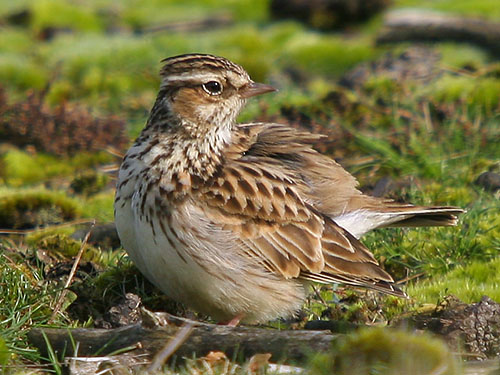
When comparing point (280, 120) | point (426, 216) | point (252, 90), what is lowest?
point (280, 120)

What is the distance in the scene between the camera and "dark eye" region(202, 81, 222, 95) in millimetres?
7277

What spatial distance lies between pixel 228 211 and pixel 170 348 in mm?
1734

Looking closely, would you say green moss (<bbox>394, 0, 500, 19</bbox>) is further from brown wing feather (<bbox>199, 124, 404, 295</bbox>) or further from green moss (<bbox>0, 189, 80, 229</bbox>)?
brown wing feather (<bbox>199, 124, 404, 295</bbox>)

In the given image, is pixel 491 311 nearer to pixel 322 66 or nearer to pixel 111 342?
pixel 111 342

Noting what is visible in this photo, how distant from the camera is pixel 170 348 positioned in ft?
17.7

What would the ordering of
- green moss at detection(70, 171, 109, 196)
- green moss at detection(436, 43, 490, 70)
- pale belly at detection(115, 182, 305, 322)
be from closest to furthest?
pale belly at detection(115, 182, 305, 322)
green moss at detection(70, 171, 109, 196)
green moss at detection(436, 43, 490, 70)

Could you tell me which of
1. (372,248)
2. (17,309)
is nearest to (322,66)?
(372,248)

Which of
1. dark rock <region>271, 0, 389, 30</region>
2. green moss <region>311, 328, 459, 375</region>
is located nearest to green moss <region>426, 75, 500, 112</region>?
green moss <region>311, 328, 459, 375</region>

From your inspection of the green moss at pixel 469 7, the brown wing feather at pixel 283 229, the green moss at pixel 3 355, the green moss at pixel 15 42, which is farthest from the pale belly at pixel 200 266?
the green moss at pixel 15 42

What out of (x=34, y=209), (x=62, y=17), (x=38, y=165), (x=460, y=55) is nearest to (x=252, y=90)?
(x=34, y=209)

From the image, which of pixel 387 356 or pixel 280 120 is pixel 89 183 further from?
pixel 387 356

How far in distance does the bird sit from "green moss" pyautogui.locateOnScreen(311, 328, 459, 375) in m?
1.82

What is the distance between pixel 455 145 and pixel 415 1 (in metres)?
12.9

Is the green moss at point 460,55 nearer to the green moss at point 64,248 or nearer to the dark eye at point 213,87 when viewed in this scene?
the dark eye at point 213,87
